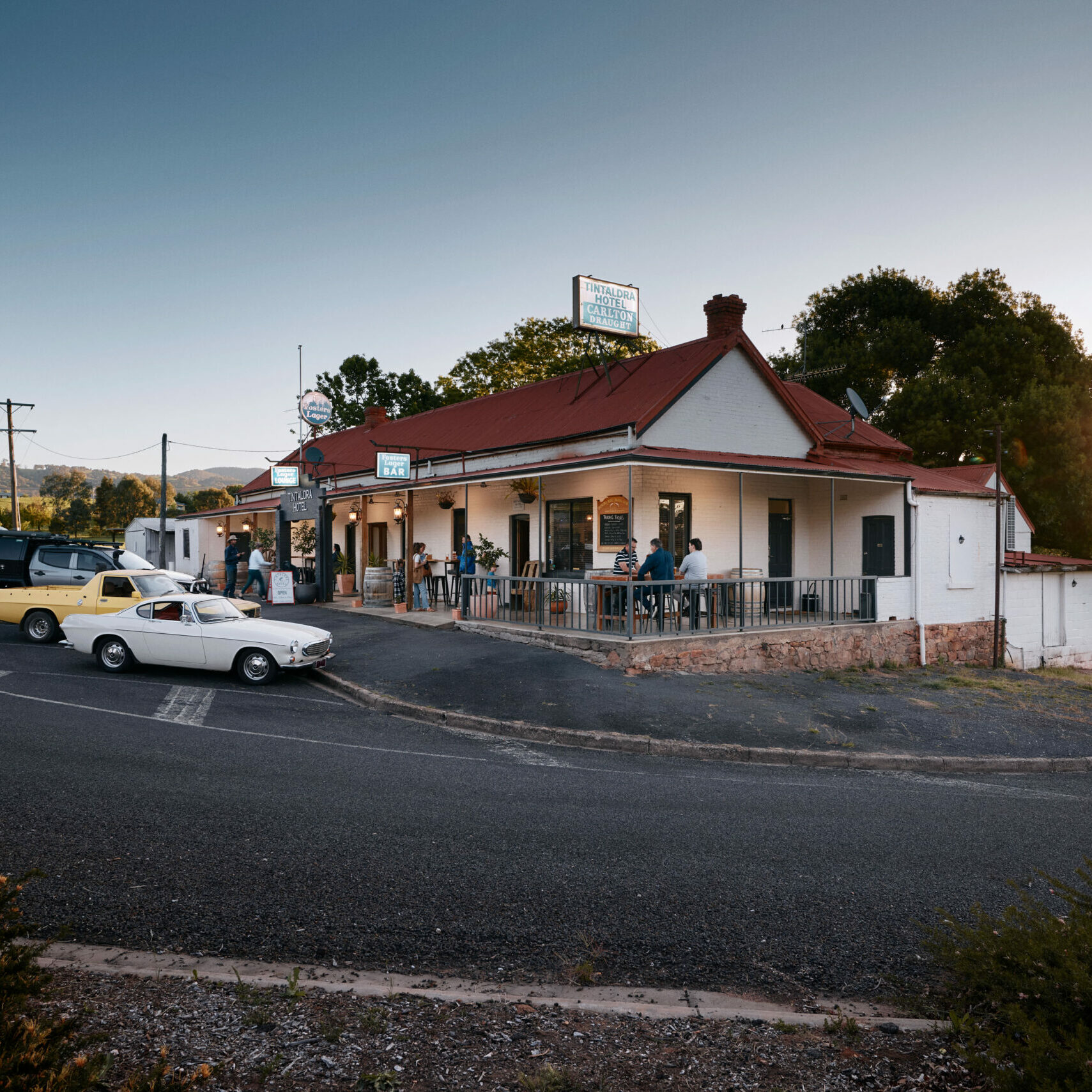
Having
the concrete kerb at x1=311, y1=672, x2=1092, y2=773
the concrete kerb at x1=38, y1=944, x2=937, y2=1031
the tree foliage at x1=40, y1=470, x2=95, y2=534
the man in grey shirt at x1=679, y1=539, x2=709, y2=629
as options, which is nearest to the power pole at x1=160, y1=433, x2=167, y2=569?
the man in grey shirt at x1=679, y1=539, x2=709, y2=629

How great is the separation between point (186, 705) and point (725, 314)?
15.6 meters

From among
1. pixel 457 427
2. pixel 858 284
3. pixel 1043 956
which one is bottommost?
pixel 1043 956

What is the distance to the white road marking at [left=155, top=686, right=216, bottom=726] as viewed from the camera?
9.99 meters

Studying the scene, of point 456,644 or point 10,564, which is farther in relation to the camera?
point 10,564

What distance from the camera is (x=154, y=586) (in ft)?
51.7

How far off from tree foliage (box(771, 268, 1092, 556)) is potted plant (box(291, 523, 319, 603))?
27267mm

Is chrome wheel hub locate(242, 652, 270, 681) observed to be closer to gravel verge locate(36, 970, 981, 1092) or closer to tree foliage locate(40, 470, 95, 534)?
→ gravel verge locate(36, 970, 981, 1092)

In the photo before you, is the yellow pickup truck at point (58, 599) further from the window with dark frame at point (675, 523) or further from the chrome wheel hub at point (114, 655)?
the window with dark frame at point (675, 523)

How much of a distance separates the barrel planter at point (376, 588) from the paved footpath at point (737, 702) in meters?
6.14

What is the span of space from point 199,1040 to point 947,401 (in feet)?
133

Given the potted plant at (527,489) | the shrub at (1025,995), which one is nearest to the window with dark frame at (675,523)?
the potted plant at (527,489)

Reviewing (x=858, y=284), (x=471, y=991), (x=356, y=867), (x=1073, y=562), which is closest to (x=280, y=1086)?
(x=471, y=991)

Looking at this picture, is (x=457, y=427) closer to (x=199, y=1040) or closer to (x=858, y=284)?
(x=199, y=1040)

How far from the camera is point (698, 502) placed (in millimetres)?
19359
